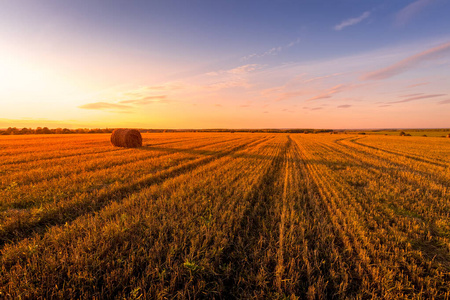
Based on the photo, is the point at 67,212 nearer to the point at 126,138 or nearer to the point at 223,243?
the point at 223,243

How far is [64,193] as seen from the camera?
5699 mm

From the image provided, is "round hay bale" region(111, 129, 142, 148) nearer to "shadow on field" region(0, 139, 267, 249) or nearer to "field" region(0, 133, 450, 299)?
"field" region(0, 133, 450, 299)

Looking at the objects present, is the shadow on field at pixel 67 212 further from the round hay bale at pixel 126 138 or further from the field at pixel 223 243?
the round hay bale at pixel 126 138

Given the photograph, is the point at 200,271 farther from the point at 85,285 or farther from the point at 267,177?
the point at 267,177

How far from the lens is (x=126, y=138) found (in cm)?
1778

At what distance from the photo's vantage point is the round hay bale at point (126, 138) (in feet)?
58.4

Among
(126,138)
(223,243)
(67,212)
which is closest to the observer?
(223,243)

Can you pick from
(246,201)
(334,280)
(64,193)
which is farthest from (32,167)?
(334,280)

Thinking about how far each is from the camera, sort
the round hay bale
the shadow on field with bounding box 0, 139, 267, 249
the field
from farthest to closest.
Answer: the round hay bale < the shadow on field with bounding box 0, 139, 267, 249 < the field

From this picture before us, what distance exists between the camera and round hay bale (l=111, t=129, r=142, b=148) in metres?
17.8

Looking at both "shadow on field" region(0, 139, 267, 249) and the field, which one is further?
"shadow on field" region(0, 139, 267, 249)

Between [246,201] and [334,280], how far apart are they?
2890mm

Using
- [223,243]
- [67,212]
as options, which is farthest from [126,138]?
[223,243]

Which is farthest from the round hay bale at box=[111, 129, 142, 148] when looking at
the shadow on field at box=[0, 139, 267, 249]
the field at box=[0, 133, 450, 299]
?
the shadow on field at box=[0, 139, 267, 249]
